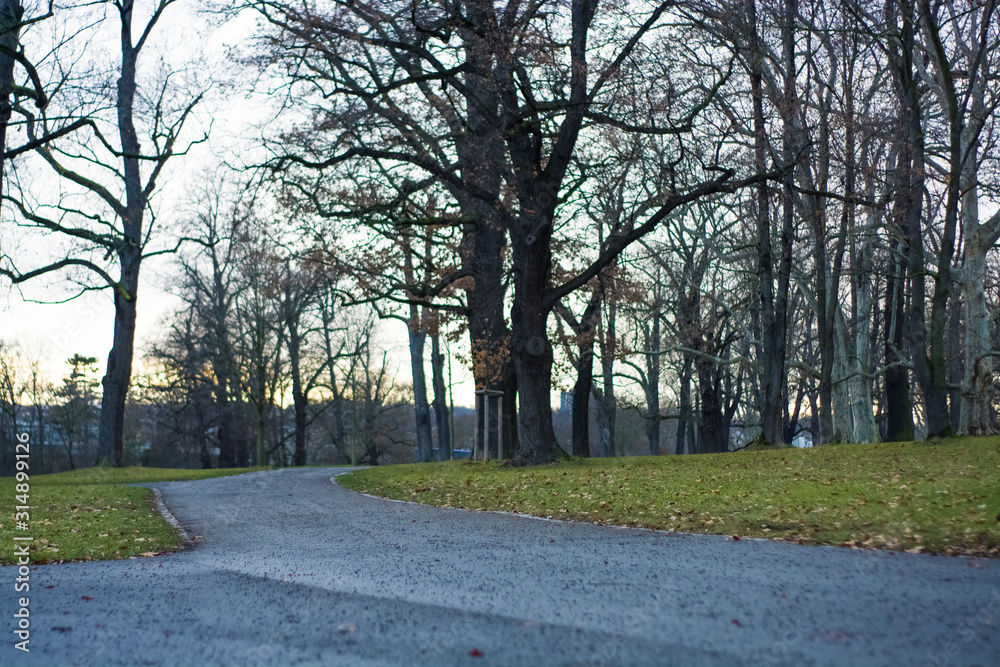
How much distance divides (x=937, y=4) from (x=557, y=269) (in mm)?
11173

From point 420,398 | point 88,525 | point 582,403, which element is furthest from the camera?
point 420,398

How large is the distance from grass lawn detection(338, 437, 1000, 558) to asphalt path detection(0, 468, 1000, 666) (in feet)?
3.50

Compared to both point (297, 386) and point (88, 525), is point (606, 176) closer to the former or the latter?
point (88, 525)

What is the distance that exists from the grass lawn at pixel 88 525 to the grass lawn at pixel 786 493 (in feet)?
14.6

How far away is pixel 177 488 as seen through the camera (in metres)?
18.2

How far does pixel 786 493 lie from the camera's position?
1090cm

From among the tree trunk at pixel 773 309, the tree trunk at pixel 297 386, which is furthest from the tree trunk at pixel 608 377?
the tree trunk at pixel 297 386

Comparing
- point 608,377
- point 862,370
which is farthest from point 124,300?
point 862,370

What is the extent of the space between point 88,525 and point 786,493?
354 inches

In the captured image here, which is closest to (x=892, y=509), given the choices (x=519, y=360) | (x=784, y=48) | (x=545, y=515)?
(x=545, y=515)

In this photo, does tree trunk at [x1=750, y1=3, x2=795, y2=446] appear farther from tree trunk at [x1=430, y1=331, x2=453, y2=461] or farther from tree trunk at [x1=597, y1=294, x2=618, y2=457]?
tree trunk at [x1=430, y1=331, x2=453, y2=461]

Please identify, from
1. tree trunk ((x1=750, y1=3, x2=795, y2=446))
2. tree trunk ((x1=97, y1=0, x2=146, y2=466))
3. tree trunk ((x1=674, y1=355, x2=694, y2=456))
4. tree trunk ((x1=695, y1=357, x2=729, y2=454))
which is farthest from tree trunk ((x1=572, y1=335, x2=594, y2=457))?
tree trunk ((x1=97, y1=0, x2=146, y2=466))

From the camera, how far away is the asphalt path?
13.1ft

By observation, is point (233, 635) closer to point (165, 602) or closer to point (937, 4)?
point (165, 602)
